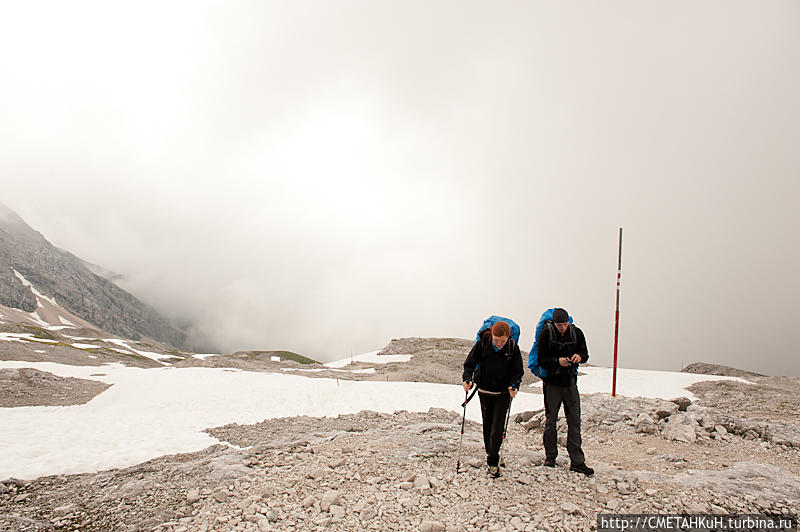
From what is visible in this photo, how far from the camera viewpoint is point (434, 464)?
8.62 metres

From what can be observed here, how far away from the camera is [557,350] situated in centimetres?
827

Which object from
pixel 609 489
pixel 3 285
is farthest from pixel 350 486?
pixel 3 285

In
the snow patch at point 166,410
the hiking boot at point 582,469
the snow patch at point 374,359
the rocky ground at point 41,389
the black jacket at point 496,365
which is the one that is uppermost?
the black jacket at point 496,365

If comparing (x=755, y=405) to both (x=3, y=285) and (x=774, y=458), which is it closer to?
(x=774, y=458)

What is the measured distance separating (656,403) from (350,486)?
11.9m

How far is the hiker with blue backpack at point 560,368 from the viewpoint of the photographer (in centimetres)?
822

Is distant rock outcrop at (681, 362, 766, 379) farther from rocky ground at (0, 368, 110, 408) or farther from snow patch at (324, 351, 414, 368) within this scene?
rocky ground at (0, 368, 110, 408)

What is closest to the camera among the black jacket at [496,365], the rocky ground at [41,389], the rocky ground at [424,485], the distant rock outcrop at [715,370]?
the rocky ground at [424,485]

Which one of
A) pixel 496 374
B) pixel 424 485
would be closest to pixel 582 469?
pixel 496 374

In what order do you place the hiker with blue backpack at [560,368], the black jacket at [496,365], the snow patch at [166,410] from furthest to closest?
1. the snow patch at [166,410]
2. the hiker with blue backpack at [560,368]
3. the black jacket at [496,365]

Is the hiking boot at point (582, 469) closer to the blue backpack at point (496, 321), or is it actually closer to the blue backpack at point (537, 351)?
the blue backpack at point (537, 351)

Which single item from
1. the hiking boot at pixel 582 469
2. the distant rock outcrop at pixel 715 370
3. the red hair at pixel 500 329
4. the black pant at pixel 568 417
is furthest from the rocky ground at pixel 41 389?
the distant rock outcrop at pixel 715 370

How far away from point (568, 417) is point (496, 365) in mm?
2083

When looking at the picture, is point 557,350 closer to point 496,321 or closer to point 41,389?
point 496,321
